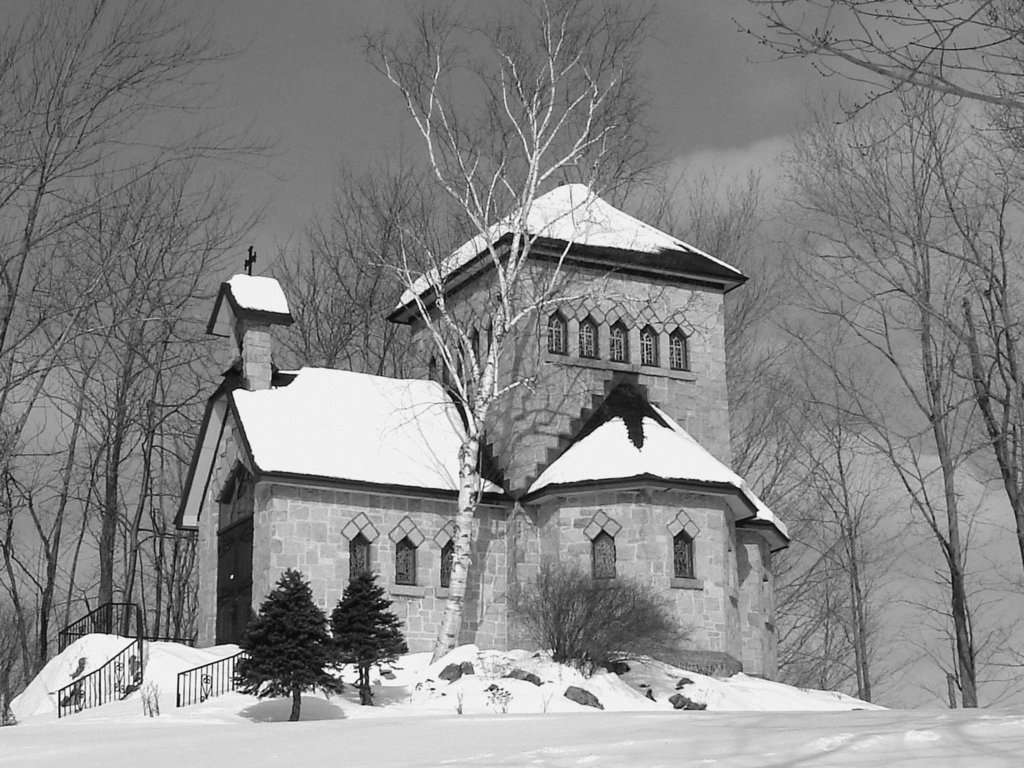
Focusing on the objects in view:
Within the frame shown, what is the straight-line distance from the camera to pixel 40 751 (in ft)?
39.0

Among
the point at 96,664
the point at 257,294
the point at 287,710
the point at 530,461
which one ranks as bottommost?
the point at 287,710

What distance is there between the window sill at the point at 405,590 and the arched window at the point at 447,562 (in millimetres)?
469

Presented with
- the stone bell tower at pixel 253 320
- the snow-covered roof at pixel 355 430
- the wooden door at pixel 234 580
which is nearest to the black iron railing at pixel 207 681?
the wooden door at pixel 234 580

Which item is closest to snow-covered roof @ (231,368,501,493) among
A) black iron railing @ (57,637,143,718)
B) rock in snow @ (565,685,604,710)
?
black iron railing @ (57,637,143,718)

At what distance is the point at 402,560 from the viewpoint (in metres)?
23.8

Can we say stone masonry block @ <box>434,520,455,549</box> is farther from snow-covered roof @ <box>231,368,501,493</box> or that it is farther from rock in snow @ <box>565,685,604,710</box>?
rock in snow @ <box>565,685,604,710</box>

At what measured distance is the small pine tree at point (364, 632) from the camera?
1902 cm

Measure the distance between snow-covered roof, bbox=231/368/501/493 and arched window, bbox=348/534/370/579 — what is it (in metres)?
1.05

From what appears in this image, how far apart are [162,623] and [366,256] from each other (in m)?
11.3

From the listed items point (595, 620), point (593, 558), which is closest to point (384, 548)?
point (593, 558)

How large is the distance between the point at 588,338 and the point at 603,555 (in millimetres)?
4677

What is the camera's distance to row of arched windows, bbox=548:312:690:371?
26031 millimetres

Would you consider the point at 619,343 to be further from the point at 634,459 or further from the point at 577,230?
the point at 634,459

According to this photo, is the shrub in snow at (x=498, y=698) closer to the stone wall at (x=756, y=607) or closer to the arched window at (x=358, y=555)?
the arched window at (x=358, y=555)
